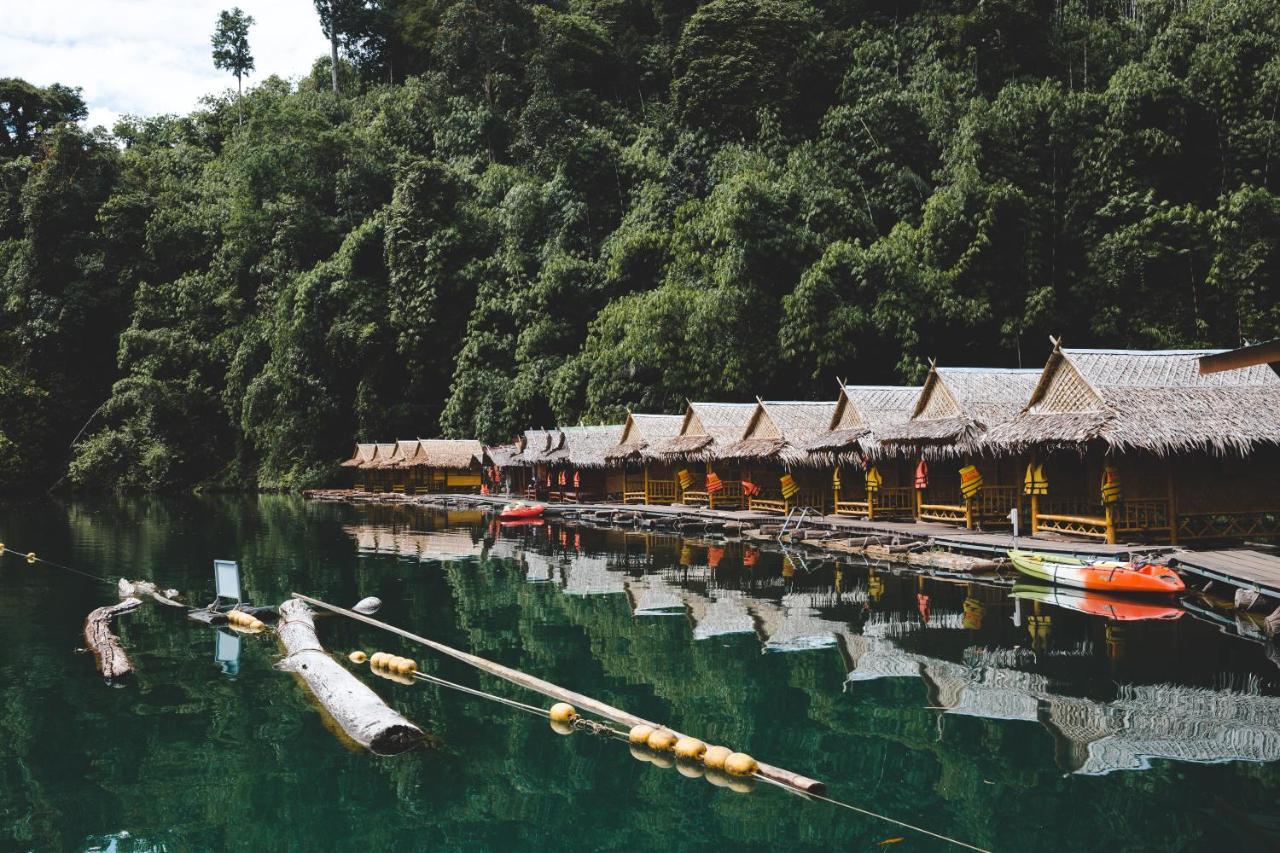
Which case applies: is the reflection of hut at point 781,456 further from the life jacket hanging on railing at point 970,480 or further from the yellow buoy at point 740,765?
the yellow buoy at point 740,765

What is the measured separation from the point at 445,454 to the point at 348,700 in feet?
134

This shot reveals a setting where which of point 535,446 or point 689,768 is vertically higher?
point 535,446

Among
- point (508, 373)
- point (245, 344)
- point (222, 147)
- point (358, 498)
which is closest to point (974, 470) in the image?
point (508, 373)

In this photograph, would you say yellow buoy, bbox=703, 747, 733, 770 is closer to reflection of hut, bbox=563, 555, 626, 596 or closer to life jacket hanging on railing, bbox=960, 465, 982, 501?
reflection of hut, bbox=563, 555, 626, 596

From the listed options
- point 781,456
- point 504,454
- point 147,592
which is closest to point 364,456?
point 504,454

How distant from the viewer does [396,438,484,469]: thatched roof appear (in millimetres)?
49969

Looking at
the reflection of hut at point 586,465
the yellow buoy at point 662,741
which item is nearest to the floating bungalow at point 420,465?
the reflection of hut at point 586,465

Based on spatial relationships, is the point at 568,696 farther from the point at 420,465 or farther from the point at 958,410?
the point at 420,465

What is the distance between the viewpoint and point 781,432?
2895 centimetres

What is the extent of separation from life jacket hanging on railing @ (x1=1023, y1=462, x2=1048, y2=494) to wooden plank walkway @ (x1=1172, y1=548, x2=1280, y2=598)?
3299 millimetres

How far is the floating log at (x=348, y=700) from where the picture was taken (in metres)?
9.55

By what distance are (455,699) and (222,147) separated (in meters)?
81.5

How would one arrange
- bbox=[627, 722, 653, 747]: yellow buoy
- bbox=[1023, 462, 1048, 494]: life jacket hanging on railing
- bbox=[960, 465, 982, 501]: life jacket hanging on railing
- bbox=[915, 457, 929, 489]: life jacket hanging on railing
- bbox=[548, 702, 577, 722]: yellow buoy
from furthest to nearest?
bbox=[915, 457, 929, 489]: life jacket hanging on railing < bbox=[960, 465, 982, 501]: life jacket hanging on railing < bbox=[1023, 462, 1048, 494]: life jacket hanging on railing < bbox=[548, 702, 577, 722]: yellow buoy < bbox=[627, 722, 653, 747]: yellow buoy

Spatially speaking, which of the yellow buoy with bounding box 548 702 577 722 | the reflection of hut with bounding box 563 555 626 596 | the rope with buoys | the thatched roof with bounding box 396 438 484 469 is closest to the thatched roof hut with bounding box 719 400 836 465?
the reflection of hut with bounding box 563 555 626 596
